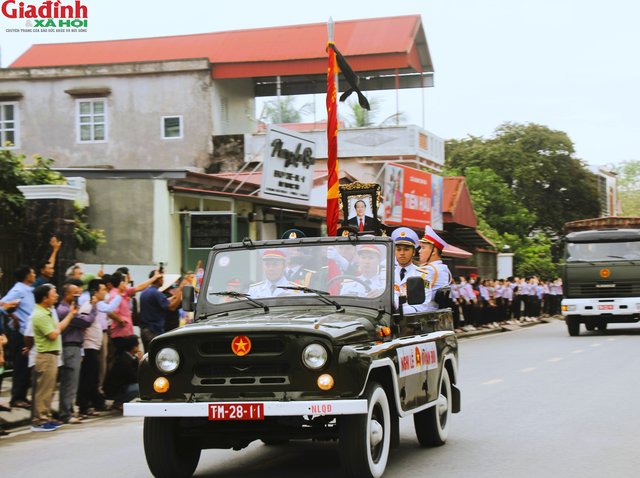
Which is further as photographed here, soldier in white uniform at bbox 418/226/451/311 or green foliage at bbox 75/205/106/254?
green foliage at bbox 75/205/106/254

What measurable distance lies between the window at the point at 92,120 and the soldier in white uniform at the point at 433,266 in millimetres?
21939

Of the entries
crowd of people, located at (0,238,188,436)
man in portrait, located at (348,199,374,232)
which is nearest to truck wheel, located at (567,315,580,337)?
man in portrait, located at (348,199,374,232)

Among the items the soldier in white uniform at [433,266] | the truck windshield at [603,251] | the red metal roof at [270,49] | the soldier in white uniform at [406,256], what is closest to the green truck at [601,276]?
the truck windshield at [603,251]

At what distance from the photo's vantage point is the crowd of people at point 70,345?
1001 centimetres

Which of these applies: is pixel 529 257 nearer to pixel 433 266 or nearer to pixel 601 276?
pixel 601 276

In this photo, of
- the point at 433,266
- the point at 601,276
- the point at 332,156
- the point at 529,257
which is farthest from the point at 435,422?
the point at 529,257

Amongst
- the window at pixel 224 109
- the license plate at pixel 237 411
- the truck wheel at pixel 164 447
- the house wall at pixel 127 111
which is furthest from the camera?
the window at pixel 224 109

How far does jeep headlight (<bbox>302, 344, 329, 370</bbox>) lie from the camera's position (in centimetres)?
577

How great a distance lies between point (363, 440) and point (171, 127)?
24.3 metres

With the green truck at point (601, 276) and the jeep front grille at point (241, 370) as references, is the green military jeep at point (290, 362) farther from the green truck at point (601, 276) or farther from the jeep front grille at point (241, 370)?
the green truck at point (601, 276)

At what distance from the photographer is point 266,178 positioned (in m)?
21.0

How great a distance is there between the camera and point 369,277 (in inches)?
275

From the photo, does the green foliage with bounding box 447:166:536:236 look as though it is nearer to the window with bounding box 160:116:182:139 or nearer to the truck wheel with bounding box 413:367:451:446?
the window with bounding box 160:116:182:139

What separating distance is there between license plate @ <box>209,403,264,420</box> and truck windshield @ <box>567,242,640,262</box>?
2069cm
